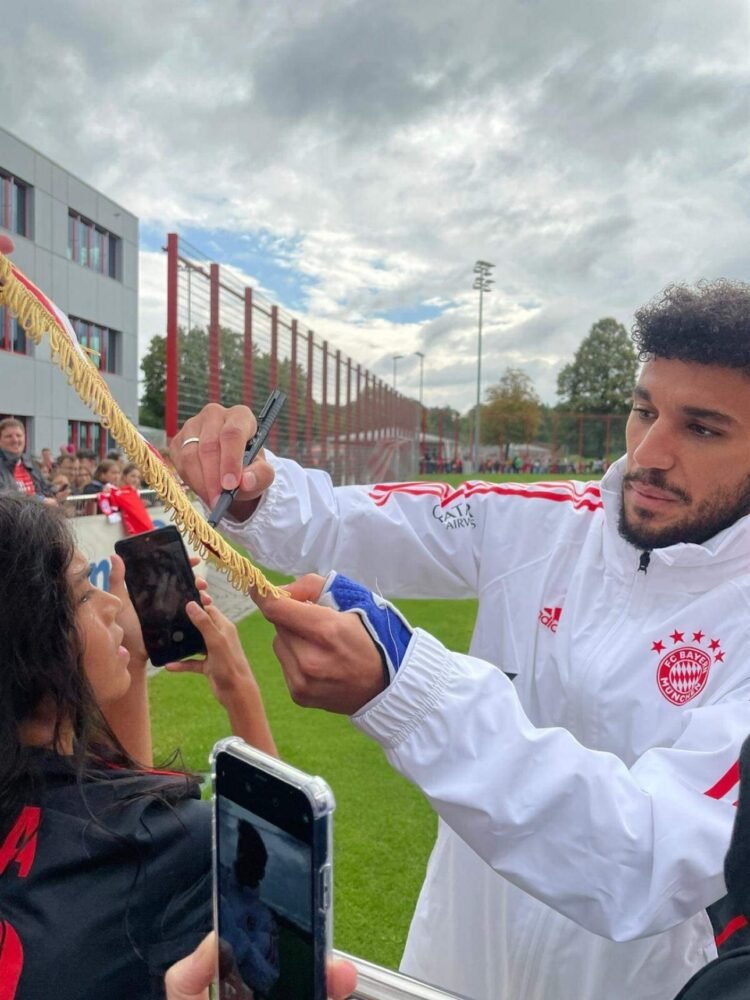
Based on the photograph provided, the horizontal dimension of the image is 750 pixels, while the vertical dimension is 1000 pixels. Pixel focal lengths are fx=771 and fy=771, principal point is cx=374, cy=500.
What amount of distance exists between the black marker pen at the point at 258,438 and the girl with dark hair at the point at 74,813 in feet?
0.86

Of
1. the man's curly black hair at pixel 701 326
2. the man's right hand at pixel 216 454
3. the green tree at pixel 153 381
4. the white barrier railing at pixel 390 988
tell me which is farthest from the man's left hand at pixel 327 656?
the green tree at pixel 153 381

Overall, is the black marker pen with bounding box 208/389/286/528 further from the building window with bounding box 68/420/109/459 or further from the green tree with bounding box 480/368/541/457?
the green tree with bounding box 480/368/541/457

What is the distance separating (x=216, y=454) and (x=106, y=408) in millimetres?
511

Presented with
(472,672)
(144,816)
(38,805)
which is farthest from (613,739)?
(38,805)

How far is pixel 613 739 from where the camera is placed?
1366 millimetres

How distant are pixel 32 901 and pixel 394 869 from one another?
249cm

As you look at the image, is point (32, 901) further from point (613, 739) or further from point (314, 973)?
point (613, 739)

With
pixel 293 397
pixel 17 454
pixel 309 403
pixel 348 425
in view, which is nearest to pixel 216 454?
pixel 17 454

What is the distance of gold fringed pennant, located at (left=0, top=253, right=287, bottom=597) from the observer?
102cm

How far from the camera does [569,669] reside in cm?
143

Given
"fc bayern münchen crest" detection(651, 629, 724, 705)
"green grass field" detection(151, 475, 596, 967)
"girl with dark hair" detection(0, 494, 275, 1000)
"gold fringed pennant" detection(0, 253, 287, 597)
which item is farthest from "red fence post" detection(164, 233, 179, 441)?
"fc bayern münchen crest" detection(651, 629, 724, 705)

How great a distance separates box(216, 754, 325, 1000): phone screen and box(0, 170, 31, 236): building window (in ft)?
63.0

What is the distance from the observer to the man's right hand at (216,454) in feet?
5.05

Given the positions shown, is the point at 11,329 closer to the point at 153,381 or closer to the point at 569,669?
the point at 569,669
